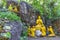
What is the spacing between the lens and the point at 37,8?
26.5 feet

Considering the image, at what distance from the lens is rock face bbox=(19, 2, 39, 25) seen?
7.26 metres

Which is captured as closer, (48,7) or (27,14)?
(27,14)

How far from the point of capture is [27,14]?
24.4 ft

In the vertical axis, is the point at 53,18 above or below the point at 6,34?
below

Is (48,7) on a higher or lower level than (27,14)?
higher

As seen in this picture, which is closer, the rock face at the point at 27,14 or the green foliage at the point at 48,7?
the rock face at the point at 27,14

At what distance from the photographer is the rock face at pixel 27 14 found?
23.8 ft

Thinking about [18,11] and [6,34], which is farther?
[18,11]

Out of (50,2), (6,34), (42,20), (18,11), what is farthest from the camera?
(50,2)

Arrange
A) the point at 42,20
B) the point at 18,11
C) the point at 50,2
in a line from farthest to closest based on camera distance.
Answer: the point at 50,2, the point at 42,20, the point at 18,11

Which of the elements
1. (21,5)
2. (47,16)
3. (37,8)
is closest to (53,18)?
(47,16)

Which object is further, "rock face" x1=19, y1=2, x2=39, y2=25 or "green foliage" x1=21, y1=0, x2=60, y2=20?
"green foliage" x1=21, y1=0, x2=60, y2=20

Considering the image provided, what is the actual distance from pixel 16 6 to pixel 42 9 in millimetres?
1343

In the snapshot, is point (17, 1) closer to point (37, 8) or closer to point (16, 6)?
point (16, 6)
